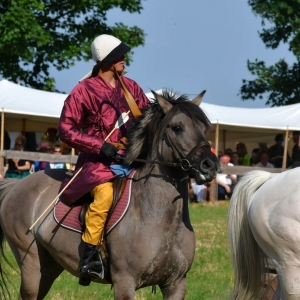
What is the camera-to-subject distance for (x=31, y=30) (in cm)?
2719

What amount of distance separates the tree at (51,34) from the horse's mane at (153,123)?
21.6 metres

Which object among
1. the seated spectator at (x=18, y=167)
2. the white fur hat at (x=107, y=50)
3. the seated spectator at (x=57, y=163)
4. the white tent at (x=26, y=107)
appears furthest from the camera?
the white tent at (x=26, y=107)

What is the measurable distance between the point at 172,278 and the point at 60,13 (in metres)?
25.6

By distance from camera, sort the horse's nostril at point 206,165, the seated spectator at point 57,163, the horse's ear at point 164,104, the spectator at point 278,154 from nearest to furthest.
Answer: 1. the horse's nostril at point 206,165
2. the horse's ear at point 164,104
3. the seated spectator at point 57,163
4. the spectator at point 278,154

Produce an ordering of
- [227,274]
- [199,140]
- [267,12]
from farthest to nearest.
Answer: [267,12], [227,274], [199,140]

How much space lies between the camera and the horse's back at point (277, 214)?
5727 millimetres

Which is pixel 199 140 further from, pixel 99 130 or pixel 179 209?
pixel 99 130

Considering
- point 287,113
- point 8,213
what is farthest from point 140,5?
point 8,213

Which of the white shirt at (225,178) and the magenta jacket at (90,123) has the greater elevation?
the magenta jacket at (90,123)

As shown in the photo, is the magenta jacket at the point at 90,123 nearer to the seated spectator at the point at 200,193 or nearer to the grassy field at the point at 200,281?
the grassy field at the point at 200,281

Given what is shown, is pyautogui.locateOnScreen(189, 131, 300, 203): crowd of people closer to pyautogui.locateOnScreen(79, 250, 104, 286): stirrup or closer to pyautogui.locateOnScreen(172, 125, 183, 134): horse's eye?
pyautogui.locateOnScreen(79, 250, 104, 286): stirrup

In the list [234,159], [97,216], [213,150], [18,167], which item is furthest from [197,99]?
[234,159]

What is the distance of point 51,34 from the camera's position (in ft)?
97.2

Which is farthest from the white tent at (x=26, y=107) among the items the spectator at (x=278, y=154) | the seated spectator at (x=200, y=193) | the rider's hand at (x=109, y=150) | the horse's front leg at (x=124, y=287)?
the horse's front leg at (x=124, y=287)
